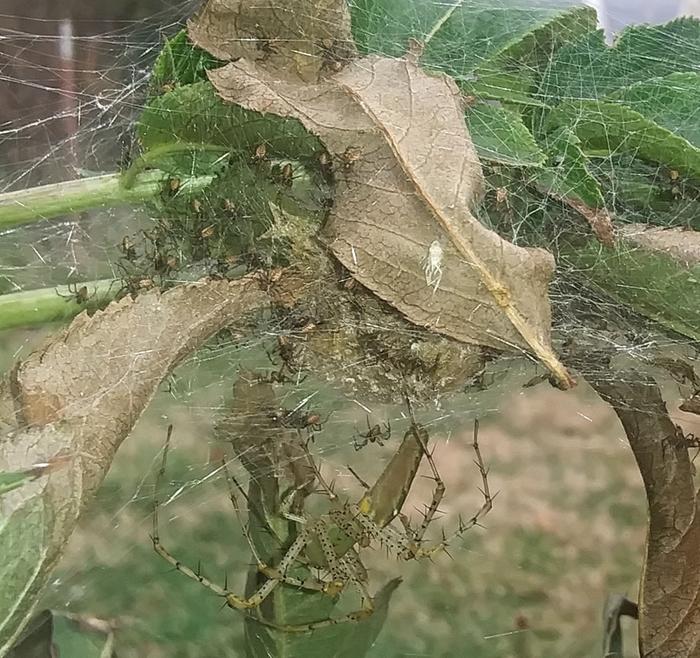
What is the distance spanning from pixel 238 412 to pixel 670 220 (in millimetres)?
212

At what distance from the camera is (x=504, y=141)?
29cm

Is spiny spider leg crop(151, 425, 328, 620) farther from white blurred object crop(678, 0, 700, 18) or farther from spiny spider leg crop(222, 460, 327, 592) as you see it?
white blurred object crop(678, 0, 700, 18)

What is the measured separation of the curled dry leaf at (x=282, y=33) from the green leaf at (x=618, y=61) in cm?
11

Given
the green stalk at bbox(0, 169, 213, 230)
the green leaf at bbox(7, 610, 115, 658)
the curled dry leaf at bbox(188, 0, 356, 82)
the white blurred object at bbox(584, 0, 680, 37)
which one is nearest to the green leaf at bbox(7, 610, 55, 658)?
the green leaf at bbox(7, 610, 115, 658)

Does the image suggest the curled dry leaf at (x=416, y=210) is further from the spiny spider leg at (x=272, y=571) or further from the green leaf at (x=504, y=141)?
the spiny spider leg at (x=272, y=571)

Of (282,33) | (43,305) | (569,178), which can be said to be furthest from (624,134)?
(43,305)

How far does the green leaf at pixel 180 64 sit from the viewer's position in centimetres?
32

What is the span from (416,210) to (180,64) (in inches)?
5.2

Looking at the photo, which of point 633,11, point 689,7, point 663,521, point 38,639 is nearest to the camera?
point 663,521

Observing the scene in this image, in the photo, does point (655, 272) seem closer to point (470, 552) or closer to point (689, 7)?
point (470, 552)

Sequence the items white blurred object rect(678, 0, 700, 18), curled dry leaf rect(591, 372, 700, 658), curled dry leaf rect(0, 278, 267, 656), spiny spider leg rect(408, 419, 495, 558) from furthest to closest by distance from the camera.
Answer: white blurred object rect(678, 0, 700, 18)
spiny spider leg rect(408, 419, 495, 558)
curled dry leaf rect(591, 372, 700, 658)
curled dry leaf rect(0, 278, 267, 656)

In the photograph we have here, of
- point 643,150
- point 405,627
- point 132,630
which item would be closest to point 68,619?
point 132,630

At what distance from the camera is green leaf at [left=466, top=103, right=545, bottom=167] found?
0.29 meters

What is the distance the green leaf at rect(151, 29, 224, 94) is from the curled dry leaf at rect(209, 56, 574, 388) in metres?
0.05
